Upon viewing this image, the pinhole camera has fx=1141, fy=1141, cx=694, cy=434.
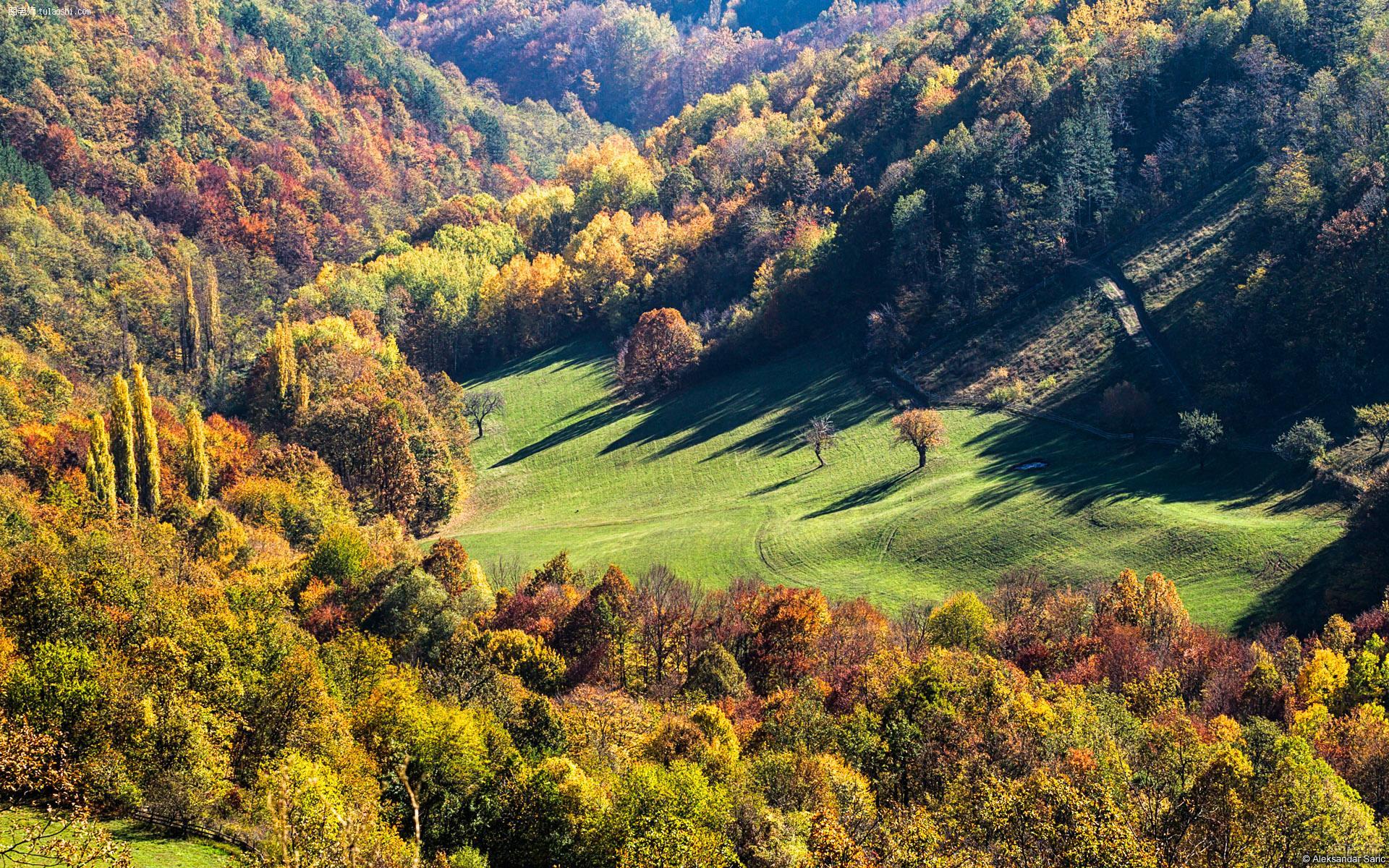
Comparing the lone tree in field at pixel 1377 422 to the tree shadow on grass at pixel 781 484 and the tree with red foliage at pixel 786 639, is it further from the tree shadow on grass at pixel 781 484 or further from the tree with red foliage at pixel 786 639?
the tree with red foliage at pixel 786 639

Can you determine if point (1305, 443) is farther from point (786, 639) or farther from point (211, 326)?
point (211, 326)

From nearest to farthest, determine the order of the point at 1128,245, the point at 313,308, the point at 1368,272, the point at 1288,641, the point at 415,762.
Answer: the point at 415,762
the point at 1288,641
the point at 1368,272
the point at 1128,245
the point at 313,308

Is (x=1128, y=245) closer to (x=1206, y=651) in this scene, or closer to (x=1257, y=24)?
(x=1257, y=24)

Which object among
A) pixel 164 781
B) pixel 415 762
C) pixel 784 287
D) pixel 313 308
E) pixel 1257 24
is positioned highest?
pixel 313 308

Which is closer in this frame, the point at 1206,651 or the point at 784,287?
the point at 1206,651

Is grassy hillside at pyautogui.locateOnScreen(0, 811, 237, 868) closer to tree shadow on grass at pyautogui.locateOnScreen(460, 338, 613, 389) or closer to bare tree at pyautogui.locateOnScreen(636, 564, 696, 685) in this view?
bare tree at pyautogui.locateOnScreen(636, 564, 696, 685)

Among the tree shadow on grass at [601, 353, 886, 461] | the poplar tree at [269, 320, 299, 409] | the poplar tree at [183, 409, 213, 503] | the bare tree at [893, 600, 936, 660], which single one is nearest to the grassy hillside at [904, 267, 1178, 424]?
the tree shadow on grass at [601, 353, 886, 461]

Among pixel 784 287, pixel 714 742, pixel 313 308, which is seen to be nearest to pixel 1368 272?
pixel 784 287
